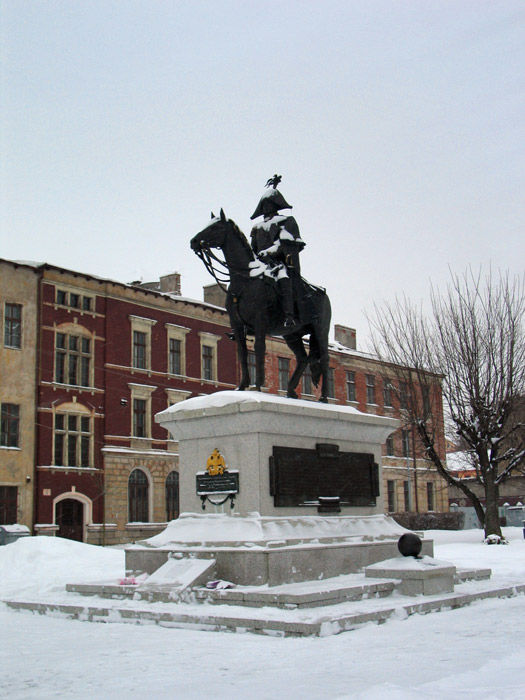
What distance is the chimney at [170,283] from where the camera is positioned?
4491cm

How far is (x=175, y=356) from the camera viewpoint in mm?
41875

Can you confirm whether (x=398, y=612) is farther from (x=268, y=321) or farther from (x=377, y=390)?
(x=377, y=390)

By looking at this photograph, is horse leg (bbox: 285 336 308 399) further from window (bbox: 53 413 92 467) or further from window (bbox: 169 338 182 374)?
window (bbox: 169 338 182 374)

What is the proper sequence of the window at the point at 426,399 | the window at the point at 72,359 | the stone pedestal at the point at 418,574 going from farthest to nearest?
the window at the point at 72,359 → the window at the point at 426,399 → the stone pedestal at the point at 418,574

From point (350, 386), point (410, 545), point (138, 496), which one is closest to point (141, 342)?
point (138, 496)

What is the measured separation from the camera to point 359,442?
13.3 meters

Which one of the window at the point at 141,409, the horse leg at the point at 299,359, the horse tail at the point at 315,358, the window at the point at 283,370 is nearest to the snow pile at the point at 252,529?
the horse leg at the point at 299,359

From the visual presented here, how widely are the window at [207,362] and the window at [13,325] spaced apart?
11.6 m

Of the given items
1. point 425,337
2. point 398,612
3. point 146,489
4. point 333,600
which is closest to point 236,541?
point 333,600

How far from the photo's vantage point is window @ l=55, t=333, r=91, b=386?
3591cm

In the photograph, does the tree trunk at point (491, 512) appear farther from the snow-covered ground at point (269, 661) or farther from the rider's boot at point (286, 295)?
the snow-covered ground at point (269, 661)

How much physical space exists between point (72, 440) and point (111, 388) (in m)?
3.26

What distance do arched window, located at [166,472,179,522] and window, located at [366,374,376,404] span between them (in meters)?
18.6

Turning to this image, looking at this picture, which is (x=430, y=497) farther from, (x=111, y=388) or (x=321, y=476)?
(x=321, y=476)
